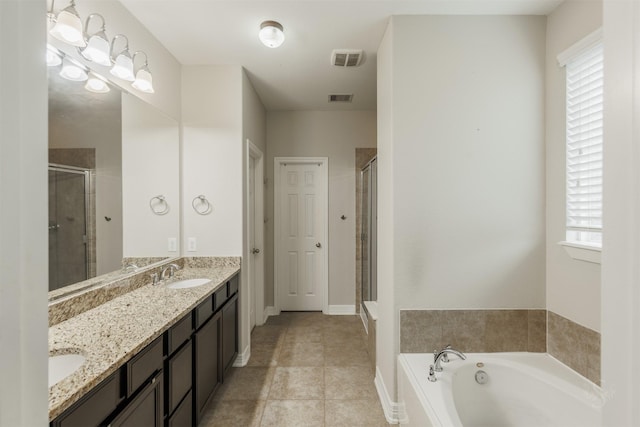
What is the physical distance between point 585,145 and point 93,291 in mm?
2902

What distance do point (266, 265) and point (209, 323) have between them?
5.98 ft

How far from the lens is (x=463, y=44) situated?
1959 mm

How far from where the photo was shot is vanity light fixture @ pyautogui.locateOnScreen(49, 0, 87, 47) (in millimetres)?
1391

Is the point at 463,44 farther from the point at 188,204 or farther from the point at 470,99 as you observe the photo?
the point at 188,204

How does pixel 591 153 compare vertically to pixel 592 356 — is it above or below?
above

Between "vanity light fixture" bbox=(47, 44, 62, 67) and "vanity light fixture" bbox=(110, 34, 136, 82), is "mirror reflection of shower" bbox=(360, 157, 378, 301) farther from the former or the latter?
"vanity light fixture" bbox=(47, 44, 62, 67)

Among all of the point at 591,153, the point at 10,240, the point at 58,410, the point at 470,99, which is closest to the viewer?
the point at 10,240

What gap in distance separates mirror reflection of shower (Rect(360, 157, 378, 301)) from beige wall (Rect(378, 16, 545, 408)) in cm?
→ 92

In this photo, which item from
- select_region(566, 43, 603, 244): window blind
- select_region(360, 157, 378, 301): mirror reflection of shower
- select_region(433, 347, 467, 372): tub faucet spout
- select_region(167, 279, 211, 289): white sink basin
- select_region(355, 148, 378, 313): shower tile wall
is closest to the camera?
select_region(566, 43, 603, 244): window blind

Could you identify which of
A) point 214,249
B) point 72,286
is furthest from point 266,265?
point 72,286

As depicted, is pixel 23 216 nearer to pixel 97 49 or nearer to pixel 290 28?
pixel 97 49

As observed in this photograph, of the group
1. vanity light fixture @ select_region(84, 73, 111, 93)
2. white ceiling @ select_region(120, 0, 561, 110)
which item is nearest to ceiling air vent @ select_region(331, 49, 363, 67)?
white ceiling @ select_region(120, 0, 561, 110)

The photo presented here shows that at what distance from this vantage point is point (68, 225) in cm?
150

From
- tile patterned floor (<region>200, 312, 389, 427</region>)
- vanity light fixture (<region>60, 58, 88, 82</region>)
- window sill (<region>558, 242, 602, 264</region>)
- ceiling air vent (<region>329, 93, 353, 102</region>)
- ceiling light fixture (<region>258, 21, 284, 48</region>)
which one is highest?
ceiling air vent (<region>329, 93, 353, 102</region>)
